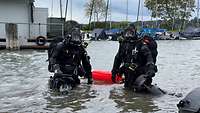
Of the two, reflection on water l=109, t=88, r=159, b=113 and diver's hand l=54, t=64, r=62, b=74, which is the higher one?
diver's hand l=54, t=64, r=62, b=74

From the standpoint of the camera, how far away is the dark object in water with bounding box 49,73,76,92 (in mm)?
11469

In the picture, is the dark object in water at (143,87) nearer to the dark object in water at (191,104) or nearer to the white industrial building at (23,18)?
the dark object in water at (191,104)

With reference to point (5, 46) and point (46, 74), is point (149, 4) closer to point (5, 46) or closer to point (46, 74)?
point (5, 46)

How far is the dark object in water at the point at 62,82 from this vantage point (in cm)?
1147

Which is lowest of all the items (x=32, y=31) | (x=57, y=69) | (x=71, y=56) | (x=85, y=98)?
(x=85, y=98)

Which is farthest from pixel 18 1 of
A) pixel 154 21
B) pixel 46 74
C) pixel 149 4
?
pixel 149 4

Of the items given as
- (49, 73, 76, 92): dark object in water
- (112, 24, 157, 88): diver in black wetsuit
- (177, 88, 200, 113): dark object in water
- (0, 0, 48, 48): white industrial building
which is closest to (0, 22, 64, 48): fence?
(0, 0, 48, 48): white industrial building

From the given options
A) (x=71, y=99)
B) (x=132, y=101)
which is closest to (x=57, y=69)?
(x=71, y=99)

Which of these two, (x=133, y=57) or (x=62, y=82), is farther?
(x=62, y=82)

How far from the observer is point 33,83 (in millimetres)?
14312

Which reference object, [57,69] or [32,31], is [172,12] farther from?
[57,69]

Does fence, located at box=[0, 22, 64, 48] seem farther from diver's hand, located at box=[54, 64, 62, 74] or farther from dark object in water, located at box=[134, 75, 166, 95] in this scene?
dark object in water, located at box=[134, 75, 166, 95]

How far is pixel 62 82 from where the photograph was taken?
11.7 metres

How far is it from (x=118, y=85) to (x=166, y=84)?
195 centimetres
